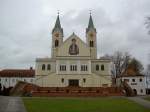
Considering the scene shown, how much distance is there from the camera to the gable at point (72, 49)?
260 feet

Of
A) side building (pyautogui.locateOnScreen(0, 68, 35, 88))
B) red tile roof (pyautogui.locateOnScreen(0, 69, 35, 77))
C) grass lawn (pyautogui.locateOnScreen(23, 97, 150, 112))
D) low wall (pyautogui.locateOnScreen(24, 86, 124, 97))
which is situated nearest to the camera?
grass lawn (pyautogui.locateOnScreen(23, 97, 150, 112))

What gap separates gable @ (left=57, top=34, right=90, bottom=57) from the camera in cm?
7919

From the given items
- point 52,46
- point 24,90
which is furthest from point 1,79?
point 24,90

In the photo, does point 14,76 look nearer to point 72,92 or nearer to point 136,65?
point 136,65

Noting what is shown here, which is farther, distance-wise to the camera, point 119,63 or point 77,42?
point 119,63

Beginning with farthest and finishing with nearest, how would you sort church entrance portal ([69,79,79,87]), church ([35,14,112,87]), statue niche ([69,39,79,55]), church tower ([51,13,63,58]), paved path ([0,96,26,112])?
church tower ([51,13,63,58]), statue niche ([69,39,79,55]), church entrance portal ([69,79,79,87]), church ([35,14,112,87]), paved path ([0,96,26,112])

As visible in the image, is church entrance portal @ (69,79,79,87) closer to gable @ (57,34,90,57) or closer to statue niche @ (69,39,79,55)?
gable @ (57,34,90,57)

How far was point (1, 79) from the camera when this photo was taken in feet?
402

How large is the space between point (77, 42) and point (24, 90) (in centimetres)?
2700

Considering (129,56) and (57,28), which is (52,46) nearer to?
(57,28)

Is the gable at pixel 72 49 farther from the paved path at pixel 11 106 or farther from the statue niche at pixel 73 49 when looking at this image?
the paved path at pixel 11 106

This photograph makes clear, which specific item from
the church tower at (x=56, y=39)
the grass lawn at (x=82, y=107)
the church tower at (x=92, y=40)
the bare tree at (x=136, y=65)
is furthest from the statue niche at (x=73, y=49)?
the grass lawn at (x=82, y=107)

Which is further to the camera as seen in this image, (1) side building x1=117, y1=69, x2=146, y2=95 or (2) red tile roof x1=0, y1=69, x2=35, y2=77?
(2) red tile roof x1=0, y1=69, x2=35, y2=77

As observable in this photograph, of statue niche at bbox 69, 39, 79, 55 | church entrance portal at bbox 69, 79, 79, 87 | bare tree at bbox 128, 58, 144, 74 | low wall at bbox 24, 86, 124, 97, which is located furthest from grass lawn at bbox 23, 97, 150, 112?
bare tree at bbox 128, 58, 144, 74
